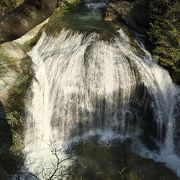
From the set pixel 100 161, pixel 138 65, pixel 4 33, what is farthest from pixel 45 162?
pixel 4 33

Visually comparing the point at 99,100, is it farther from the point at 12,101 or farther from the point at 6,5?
the point at 6,5

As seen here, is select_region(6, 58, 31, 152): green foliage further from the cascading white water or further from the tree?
the tree

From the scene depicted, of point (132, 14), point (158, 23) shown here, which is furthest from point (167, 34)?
point (132, 14)

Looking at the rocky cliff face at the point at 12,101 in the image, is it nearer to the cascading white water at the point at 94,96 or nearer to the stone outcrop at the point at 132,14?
the cascading white water at the point at 94,96

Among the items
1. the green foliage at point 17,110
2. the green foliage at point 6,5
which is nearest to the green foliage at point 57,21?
the green foliage at point 6,5

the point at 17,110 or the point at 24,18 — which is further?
the point at 17,110

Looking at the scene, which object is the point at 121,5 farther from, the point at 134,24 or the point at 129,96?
the point at 129,96
